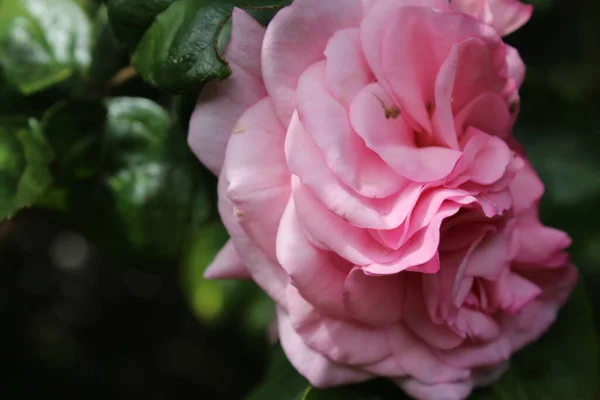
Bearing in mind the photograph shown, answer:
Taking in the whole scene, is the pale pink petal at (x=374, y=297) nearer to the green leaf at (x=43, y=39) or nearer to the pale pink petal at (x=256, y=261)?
the pale pink petal at (x=256, y=261)

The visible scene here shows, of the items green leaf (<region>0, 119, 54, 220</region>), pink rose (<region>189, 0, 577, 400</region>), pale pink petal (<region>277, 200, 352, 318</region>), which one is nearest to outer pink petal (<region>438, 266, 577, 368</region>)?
pink rose (<region>189, 0, 577, 400</region>)

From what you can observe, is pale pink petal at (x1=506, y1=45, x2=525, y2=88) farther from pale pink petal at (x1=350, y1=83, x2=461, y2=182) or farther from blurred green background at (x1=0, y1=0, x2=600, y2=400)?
blurred green background at (x1=0, y1=0, x2=600, y2=400)

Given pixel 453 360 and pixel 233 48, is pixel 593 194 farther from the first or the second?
pixel 233 48

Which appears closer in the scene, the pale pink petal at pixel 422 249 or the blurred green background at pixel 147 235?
the pale pink petal at pixel 422 249

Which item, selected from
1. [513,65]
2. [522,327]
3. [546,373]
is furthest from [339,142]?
[546,373]

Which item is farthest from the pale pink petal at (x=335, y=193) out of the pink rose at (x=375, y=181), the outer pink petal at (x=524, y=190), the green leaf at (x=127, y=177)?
the green leaf at (x=127, y=177)

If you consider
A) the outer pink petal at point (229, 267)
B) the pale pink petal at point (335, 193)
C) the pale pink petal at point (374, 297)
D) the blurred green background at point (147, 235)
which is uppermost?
the pale pink petal at point (335, 193)

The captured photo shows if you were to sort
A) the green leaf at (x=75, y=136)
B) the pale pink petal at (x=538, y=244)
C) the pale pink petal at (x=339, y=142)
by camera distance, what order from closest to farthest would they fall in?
the pale pink petal at (x=339, y=142)
the pale pink petal at (x=538, y=244)
the green leaf at (x=75, y=136)

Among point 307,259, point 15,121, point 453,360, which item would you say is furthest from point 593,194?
point 15,121
